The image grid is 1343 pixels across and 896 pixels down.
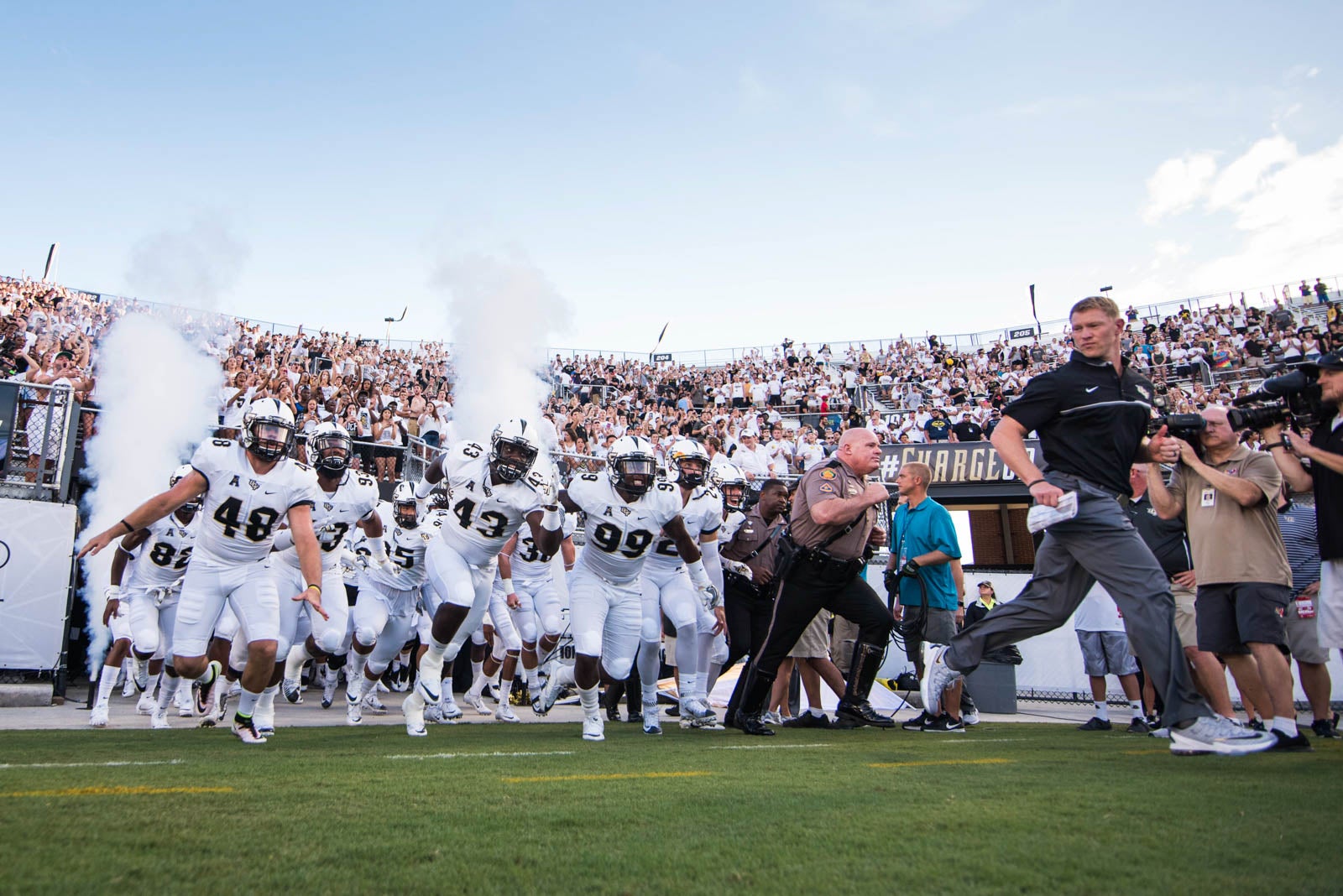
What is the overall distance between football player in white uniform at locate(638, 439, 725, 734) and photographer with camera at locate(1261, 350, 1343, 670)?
14.7ft

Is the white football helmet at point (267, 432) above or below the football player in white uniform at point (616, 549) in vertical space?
above

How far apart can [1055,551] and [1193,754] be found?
123 cm

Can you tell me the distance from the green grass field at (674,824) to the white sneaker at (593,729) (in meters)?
1.82

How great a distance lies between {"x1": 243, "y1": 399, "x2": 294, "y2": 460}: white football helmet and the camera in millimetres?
6480

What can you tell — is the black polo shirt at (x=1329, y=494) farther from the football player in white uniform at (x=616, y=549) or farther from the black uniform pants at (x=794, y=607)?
the football player in white uniform at (x=616, y=549)

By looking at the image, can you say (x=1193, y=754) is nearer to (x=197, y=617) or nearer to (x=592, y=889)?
(x=592, y=889)

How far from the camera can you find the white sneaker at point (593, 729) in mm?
7043

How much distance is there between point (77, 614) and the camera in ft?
40.3

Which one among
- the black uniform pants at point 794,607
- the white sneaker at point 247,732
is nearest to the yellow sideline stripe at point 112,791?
the white sneaker at point 247,732

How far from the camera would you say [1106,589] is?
15.2 ft

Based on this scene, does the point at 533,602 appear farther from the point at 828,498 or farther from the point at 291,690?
the point at 828,498

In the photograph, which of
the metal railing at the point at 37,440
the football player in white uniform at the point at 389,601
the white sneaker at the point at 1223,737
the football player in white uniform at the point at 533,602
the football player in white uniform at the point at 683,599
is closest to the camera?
the white sneaker at the point at 1223,737

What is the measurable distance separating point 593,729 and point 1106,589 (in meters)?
4.01

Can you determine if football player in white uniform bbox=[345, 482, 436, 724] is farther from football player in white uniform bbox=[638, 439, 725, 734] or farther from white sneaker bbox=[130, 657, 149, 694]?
football player in white uniform bbox=[638, 439, 725, 734]
